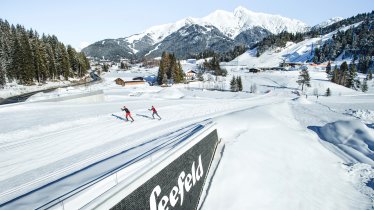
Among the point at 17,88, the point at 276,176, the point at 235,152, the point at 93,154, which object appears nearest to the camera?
the point at 93,154

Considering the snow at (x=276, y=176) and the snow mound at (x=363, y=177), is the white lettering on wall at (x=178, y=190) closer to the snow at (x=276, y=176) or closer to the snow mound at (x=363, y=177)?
the snow at (x=276, y=176)

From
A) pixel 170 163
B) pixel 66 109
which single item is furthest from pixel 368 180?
pixel 66 109

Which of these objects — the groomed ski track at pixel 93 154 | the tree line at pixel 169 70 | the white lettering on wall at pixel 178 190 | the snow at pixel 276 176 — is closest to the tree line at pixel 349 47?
the tree line at pixel 169 70

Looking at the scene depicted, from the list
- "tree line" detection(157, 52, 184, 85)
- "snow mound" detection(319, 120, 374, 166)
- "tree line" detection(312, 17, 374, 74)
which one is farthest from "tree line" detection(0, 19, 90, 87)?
"tree line" detection(312, 17, 374, 74)

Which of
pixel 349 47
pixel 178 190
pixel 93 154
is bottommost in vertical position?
pixel 178 190

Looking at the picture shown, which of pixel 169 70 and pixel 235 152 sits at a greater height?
pixel 169 70

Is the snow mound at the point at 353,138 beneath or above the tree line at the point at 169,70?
beneath

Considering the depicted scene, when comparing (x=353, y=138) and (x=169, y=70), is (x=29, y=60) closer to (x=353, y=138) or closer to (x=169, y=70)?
(x=169, y=70)

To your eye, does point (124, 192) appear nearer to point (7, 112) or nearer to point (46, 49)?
point (7, 112)

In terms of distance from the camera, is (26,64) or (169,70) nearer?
(26,64)

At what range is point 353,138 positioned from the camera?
79.7 ft

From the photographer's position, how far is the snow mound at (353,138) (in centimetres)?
2178

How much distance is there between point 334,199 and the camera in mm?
15180

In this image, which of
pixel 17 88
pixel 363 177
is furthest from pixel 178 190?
pixel 17 88
